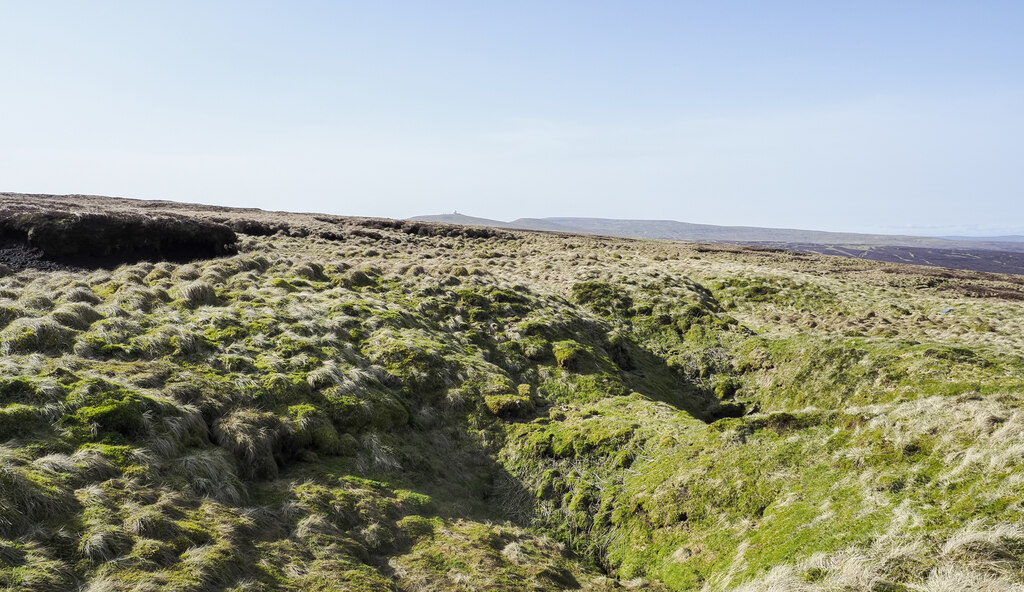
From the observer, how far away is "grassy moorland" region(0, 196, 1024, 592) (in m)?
6.75

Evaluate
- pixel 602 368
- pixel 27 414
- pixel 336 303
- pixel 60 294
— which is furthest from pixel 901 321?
pixel 60 294

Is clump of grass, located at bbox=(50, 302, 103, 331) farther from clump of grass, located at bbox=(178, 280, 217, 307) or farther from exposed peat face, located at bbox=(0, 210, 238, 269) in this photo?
exposed peat face, located at bbox=(0, 210, 238, 269)

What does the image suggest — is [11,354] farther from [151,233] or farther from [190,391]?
[151,233]

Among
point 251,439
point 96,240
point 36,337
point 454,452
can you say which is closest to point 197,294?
point 36,337

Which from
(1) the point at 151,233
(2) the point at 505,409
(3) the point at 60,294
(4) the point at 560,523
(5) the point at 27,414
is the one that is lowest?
(4) the point at 560,523

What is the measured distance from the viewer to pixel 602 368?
1834 cm

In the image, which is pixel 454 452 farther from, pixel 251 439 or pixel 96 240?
pixel 96 240

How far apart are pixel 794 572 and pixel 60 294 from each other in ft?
71.6

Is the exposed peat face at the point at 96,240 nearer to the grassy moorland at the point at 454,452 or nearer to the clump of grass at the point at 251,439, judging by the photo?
the grassy moorland at the point at 454,452

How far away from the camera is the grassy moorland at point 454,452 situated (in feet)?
22.1

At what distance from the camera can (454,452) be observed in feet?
42.7

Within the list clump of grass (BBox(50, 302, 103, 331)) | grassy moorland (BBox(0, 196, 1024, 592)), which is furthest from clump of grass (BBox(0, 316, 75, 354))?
clump of grass (BBox(50, 302, 103, 331))

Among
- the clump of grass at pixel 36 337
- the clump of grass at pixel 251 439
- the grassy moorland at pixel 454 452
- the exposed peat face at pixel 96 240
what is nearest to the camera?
the grassy moorland at pixel 454 452

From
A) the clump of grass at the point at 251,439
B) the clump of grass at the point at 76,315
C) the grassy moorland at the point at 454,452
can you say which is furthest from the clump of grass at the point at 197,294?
the clump of grass at the point at 251,439
